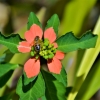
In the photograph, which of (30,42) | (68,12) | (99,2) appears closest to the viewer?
(30,42)

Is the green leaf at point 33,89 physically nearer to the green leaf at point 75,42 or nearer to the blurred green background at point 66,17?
the green leaf at point 75,42

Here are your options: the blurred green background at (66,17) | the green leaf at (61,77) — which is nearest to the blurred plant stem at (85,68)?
the blurred green background at (66,17)

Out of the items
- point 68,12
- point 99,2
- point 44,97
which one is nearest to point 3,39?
point 44,97

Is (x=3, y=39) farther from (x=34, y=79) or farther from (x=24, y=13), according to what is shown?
(x=24, y=13)

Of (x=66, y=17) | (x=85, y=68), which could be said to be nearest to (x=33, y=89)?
(x=85, y=68)

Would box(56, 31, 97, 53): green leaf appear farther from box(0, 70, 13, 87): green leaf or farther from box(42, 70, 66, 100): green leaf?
box(0, 70, 13, 87): green leaf

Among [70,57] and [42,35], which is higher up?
[42,35]
